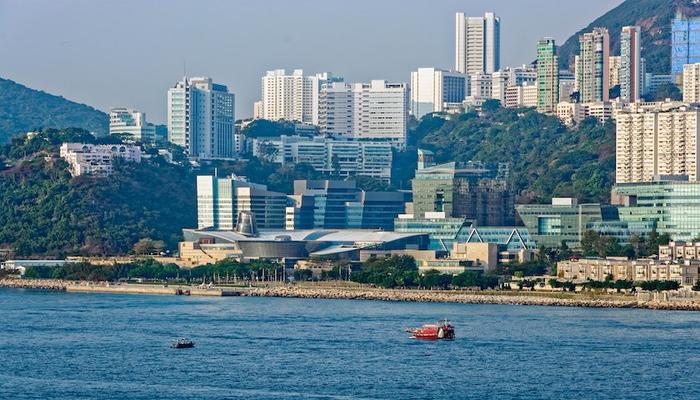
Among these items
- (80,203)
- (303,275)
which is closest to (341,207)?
(80,203)

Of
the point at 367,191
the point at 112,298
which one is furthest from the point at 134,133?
the point at 112,298

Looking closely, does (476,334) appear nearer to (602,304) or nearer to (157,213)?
(602,304)

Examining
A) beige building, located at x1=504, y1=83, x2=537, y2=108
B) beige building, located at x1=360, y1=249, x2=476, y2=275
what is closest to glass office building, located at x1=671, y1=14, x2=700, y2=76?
beige building, located at x1=504, y1=83, x2=537, y2=108

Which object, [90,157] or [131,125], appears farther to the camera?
[131,125]

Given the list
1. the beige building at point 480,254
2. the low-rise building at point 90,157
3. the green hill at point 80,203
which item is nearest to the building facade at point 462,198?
the beige building at point 480,254

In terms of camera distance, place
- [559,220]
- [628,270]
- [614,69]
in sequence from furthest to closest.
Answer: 1. [614,69]
2. [559,220]
3. [628,270]

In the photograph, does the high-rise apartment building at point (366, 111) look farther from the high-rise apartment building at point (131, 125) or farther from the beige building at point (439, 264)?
the beige building at point (439, 264)

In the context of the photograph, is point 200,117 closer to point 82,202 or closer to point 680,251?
point 82,202
